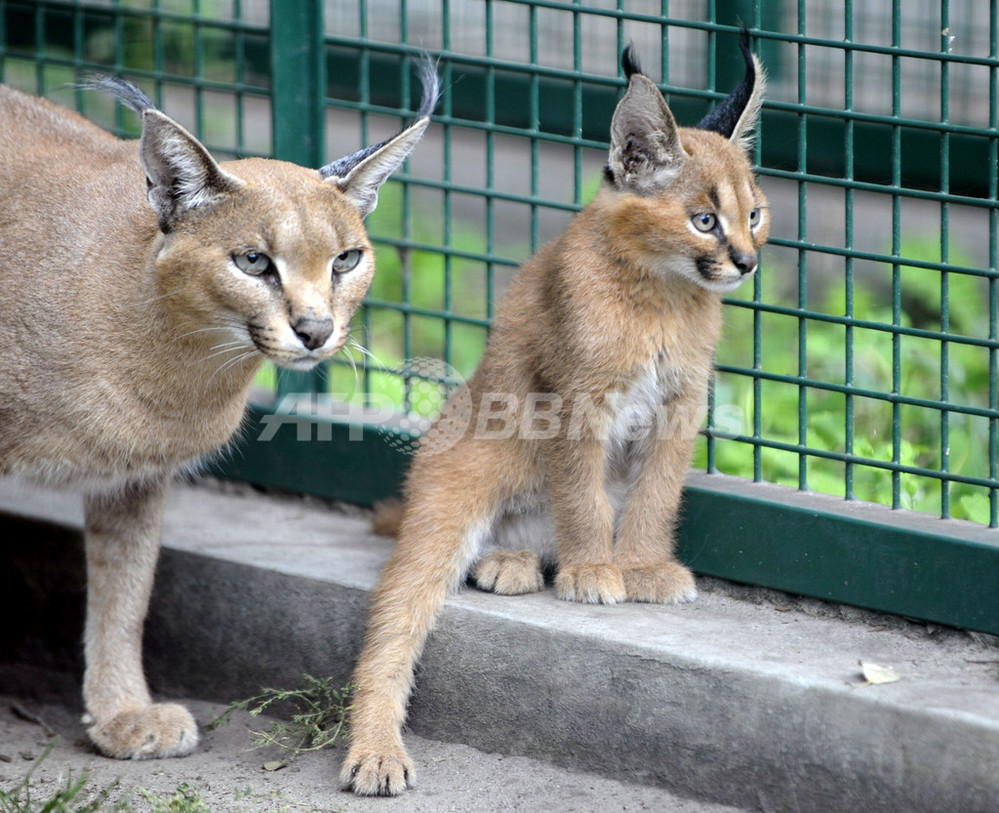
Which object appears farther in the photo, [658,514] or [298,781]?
[658,514]

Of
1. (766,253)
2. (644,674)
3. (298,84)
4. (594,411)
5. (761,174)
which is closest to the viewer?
(644,674)

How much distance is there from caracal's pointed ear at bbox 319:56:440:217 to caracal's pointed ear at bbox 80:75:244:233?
0.32 meters

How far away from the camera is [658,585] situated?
3.88 metres

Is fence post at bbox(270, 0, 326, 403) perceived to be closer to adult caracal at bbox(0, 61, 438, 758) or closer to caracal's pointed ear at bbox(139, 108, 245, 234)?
adult caracal at bbox(0, 61, 438, 758)

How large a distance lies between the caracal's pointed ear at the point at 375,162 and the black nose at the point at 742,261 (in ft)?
3.01

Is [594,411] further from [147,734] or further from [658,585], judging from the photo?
[147,734]

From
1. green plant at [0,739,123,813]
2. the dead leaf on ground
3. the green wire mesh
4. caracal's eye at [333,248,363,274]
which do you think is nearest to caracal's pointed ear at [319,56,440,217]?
caracal's eye at [333,248,363,274]

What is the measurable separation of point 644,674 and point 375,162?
1571 mm

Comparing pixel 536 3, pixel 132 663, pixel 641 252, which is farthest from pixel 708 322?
pixel 132 663

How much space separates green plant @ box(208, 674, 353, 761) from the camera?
381 centimetres

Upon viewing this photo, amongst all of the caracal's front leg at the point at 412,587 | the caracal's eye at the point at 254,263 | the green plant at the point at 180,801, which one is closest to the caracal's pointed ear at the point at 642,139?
the caracal's front leg at the point at 412,587

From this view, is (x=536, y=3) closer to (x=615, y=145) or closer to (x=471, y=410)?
(x=615, y=145)

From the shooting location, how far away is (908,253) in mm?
6570

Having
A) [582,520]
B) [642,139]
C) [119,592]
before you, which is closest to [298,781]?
[119,592]
